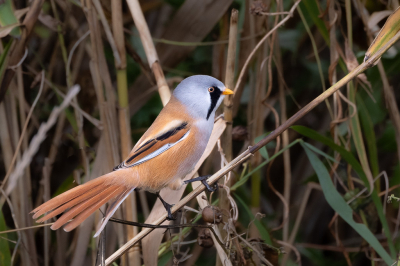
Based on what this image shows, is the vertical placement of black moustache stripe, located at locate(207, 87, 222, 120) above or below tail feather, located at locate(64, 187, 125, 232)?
above

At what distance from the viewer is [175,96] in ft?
5.35

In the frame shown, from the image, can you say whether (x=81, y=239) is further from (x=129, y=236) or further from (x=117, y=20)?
(x=117, y=20)

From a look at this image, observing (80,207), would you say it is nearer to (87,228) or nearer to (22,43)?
(87,228)

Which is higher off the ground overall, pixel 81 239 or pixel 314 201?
pixel 81 239

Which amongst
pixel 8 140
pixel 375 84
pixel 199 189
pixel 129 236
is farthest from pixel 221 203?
pixel 375 84

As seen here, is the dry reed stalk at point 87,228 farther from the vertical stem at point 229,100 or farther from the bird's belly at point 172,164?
the vertical stem at point 229,100

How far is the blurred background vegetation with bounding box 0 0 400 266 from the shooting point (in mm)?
1838

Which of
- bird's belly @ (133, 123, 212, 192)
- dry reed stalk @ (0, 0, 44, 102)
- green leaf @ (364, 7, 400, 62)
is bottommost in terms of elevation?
bird's belly @ (133, 123, 212, 192)

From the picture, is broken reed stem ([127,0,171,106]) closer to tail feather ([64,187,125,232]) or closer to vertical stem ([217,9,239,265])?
vertical stem ([217,9,239,265])

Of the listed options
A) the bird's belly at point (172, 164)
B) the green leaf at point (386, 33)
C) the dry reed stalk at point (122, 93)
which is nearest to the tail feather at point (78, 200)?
the bird's belly at point (172, 164)

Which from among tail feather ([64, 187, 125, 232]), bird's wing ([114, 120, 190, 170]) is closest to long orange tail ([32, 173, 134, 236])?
tail feather ([64, 187, 125, 232])

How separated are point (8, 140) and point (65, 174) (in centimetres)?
67

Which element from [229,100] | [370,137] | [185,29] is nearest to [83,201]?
[229,100]

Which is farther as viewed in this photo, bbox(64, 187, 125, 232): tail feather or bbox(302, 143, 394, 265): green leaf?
→ bbox(302, 143, 394, 265): green leaf
